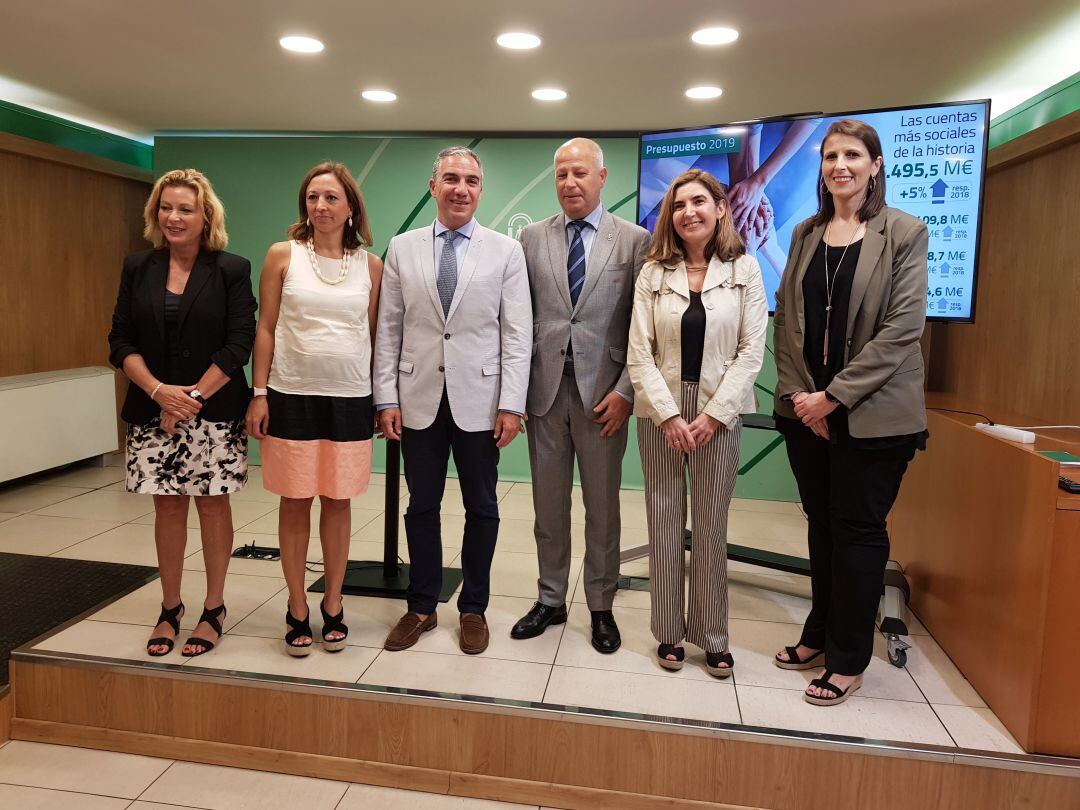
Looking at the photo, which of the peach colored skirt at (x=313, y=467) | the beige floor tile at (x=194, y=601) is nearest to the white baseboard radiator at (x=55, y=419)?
the beige floor tile at (x=194, y=601)

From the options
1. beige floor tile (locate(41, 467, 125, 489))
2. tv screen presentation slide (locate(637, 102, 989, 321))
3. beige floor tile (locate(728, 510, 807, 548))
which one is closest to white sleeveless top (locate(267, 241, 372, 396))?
tv screen presentation slide (locate(637, 102, 989, 321))

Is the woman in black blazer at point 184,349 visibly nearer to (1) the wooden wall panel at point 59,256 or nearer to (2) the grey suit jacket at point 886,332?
(2) the grey suit jacket at point 886,332

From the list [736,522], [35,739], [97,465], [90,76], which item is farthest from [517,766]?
[97,465]

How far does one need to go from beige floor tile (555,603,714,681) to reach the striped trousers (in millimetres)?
101

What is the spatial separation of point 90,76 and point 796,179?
12.7 ft

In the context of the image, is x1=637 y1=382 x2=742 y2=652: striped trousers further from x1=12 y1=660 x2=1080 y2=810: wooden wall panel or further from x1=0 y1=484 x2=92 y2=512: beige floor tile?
x1=0 y1=484 x2=92 y2=512: beige floor tile

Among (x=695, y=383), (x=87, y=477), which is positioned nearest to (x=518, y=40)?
(x=695, y=383)

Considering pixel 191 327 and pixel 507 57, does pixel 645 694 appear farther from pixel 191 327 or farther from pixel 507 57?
pixel 507 57

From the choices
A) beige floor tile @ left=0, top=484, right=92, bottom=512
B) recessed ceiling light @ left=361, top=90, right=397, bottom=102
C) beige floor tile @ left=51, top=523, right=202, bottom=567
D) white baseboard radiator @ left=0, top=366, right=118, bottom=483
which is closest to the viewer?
beige floor tile @ left=51, top=523, right=202, bottom=567

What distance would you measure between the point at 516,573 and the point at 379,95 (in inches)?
113

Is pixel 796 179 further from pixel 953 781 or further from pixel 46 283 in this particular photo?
pixel 46 283

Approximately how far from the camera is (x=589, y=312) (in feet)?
9.26

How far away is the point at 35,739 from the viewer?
2736 millimetres

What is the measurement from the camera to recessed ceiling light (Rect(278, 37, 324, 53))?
3787mm
